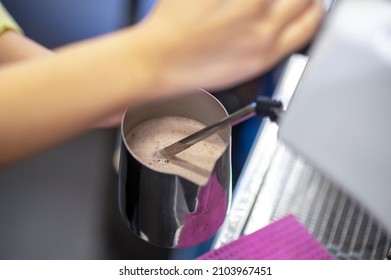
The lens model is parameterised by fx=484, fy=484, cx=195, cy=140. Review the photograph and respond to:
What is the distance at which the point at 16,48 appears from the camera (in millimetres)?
358

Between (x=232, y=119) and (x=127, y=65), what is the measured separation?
0.10 m

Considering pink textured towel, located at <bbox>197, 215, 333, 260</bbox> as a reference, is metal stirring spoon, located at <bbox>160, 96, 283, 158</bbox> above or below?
above

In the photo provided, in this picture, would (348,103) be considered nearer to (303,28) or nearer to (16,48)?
(303,28)

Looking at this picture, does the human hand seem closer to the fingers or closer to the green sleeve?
the fingers

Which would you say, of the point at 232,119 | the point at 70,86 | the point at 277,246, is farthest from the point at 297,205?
the point at 70,86

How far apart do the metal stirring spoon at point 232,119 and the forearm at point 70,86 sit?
0.06 m

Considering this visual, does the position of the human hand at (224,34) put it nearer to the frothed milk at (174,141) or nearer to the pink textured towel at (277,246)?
the frothed milk at (174,141)

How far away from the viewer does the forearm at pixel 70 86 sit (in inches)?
11.9

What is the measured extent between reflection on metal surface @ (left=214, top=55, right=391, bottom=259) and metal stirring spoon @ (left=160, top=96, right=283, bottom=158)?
6 centimetres

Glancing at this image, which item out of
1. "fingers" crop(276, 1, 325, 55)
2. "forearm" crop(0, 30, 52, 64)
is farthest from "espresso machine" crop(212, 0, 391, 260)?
"forearm" crop(0, 30, 52, 64)

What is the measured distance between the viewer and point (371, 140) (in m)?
0.32

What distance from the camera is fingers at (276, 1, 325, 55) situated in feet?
1.09

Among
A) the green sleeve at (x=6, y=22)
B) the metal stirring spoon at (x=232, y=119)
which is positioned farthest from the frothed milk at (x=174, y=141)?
the green sleeve at (x=6, y=22)

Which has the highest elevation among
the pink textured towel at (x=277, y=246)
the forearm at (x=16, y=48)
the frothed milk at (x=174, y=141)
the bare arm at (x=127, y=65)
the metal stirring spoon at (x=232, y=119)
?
the bare arm at (x=127, y=65)
